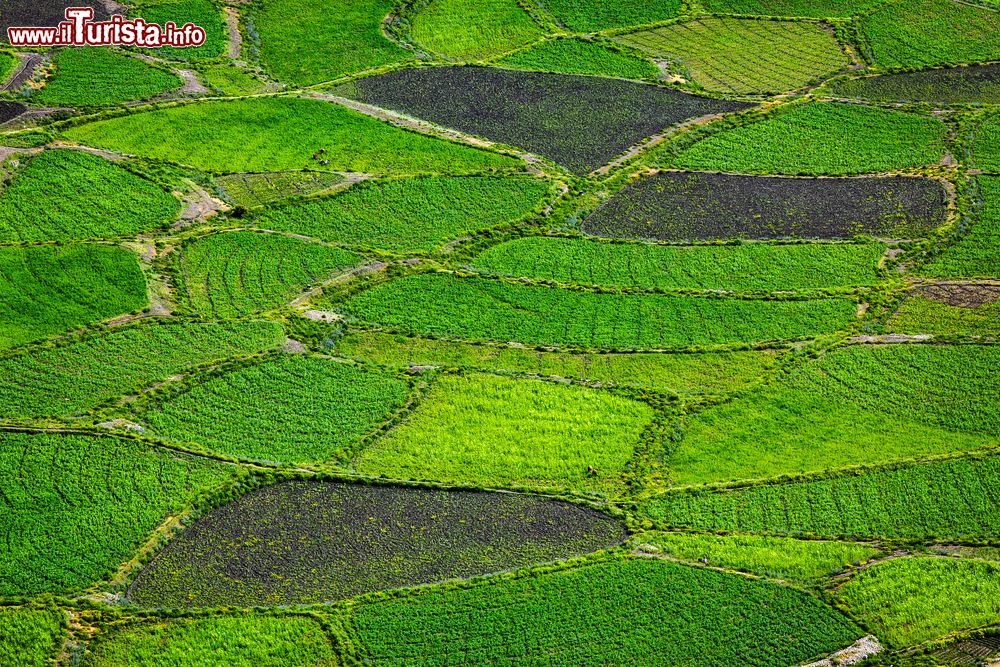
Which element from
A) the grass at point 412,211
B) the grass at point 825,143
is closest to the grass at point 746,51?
the grass at point 825,143

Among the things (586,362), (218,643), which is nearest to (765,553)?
(586,362)

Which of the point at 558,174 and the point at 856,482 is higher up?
the point at 558,174

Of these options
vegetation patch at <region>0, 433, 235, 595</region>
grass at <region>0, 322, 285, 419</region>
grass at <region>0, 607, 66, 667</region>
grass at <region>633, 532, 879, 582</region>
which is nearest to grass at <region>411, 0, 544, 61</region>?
grass at <region>0, 322, 285, 419</region>

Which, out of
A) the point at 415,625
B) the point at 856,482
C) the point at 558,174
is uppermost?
the point at 558,174

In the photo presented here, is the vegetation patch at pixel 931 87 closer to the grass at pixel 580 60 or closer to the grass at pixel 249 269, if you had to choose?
the grass at pixel 580 60

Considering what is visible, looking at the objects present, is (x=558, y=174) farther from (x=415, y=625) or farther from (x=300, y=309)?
(x=415, y=625)

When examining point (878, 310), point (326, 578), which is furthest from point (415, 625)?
→ point (878, 310)

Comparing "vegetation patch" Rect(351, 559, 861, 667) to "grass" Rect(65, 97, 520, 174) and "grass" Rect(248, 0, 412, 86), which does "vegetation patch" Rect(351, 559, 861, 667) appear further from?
"grass" Rect(248, 0, 412, 86)

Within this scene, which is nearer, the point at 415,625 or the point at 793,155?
the point at 415,625
